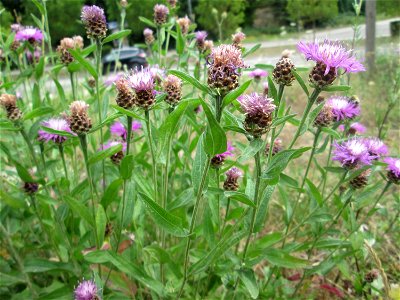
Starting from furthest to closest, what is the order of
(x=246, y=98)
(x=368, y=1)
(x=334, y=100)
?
(x=368, y=1) → (x=334, y=100) → (x=246, y=98)

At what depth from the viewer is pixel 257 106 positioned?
1.16 meters

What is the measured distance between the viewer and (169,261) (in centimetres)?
165

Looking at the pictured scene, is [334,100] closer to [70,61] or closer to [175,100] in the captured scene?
[175,100]

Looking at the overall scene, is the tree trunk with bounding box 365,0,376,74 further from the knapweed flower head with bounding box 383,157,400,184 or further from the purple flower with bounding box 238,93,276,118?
the purple flower with bounding box 238,93,276,118

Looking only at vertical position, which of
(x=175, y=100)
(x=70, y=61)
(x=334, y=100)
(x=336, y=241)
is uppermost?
(x=70, y=61)

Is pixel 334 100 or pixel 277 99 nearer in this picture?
pixel 277 99

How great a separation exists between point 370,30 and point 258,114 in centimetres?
651

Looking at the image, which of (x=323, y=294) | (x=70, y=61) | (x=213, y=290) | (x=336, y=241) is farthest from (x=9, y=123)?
(x=323, y=294)

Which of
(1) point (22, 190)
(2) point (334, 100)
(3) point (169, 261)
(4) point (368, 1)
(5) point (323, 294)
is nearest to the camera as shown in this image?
(3) point (169, 261)

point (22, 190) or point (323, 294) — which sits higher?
point (22, 190)

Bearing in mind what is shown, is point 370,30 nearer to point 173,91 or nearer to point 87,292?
point 173,91

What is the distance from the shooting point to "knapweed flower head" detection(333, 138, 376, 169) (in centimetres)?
168

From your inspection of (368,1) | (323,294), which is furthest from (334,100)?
(368,1)

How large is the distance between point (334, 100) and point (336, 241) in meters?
0.67
